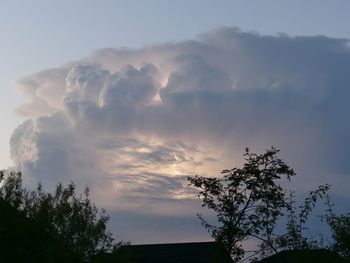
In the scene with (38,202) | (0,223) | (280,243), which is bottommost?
(280,243)

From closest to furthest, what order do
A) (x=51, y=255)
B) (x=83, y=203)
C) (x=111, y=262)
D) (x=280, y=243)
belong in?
(x=280, y=243) → (x=51, y=255) → (x=111, y=262) → (x=83, y=203)

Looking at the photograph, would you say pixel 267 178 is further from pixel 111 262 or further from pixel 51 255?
pixel 51 255

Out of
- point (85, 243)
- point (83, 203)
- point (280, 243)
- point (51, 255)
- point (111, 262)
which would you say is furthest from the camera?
point (83, 203)

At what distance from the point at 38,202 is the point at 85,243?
433 centimetres

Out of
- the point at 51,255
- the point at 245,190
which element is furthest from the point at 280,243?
the point at 245,190

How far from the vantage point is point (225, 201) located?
41.0m

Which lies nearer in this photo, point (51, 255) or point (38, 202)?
point (51, 255)

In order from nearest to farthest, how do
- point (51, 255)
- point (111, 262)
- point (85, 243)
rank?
point (51, 255) → point (111, 262) → point (85, 243)

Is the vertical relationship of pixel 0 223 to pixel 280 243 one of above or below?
above

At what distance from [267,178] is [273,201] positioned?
1.52 m

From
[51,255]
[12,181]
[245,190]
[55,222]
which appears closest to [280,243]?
[51,255]

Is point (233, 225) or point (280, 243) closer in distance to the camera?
point (280, 243)

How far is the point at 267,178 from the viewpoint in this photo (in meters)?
40.8

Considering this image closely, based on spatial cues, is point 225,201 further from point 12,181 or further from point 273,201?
point 12,181
